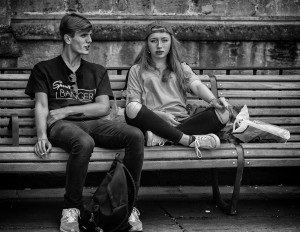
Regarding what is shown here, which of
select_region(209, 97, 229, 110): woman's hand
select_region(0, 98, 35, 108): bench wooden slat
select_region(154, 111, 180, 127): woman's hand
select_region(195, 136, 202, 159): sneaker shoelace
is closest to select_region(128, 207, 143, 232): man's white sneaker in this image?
select_region(195, 136, 202, 159): sneaker shoelace

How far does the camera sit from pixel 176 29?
292 inches

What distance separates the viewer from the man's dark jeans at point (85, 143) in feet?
16.8

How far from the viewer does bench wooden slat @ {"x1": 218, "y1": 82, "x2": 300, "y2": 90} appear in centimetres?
637

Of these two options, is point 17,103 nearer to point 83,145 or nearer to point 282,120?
point 83,145

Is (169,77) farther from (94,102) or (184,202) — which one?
(184,202)

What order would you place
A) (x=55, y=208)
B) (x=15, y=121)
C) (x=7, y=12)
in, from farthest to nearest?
1. (x=7, y=12)
2. (x=55, y=208)
3. (x=15, y=121)

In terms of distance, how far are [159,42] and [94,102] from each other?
2.46 ft

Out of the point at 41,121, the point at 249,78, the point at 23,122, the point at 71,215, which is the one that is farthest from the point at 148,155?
the point at 249,78

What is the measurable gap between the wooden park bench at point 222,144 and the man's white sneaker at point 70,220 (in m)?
0.32

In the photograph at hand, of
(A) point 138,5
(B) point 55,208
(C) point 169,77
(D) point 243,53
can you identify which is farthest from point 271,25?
(B) point 55,208

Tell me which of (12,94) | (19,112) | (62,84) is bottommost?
(19,112)

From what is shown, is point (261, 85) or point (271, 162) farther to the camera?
point (261, 85)

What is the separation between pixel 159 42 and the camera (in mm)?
A: 5949

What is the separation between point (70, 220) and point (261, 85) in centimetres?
229
